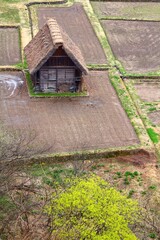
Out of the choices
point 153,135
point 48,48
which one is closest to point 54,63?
point 48,48

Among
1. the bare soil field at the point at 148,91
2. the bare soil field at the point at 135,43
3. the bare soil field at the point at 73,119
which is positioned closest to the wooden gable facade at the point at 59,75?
the bare soil field at the point at 73,119

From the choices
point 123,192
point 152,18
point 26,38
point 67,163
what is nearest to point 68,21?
point 26,38

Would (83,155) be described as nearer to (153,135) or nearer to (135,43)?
(153,135)

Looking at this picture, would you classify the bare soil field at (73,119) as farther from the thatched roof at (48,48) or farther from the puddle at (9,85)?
the thatched roof at (48,48)

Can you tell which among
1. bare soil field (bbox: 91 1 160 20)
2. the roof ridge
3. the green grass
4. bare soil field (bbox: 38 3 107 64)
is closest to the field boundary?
the roof ridge

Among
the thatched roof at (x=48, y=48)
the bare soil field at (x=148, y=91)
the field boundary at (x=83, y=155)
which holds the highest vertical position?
the thatched roof at (x=48, y=48)
